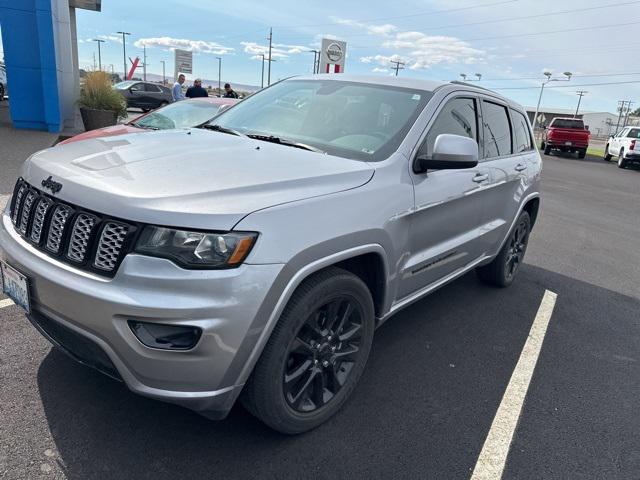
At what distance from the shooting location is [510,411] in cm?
298

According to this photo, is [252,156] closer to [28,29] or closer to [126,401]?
[126,401]

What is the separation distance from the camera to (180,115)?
805cm

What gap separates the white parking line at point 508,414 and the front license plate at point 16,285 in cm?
228

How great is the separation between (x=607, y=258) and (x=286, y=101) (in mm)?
5356

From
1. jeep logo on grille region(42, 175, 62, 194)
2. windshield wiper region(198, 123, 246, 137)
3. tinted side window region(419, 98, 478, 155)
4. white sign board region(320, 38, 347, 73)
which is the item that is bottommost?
jeep logo on grille region(42, 175, 62, 194)

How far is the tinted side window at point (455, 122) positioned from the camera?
124 inches

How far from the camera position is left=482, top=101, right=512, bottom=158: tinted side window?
4.04 metres

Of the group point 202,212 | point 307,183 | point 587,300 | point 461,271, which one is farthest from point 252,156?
point 587,300

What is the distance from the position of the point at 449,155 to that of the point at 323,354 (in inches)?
51.5

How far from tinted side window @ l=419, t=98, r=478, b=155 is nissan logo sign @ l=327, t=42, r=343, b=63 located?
39.7ft

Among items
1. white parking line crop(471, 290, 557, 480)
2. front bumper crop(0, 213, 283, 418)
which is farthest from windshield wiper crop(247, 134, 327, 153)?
white parking line crop(471, 290, 557, 480)

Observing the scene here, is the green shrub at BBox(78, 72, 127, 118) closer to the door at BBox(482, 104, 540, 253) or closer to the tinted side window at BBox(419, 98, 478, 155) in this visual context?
the door at BBox(482, 104, 540, 253)

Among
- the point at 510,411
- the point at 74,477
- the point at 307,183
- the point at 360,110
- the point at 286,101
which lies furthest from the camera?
the point at 286,101

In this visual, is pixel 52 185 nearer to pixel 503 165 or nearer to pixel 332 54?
pixel 503 165
